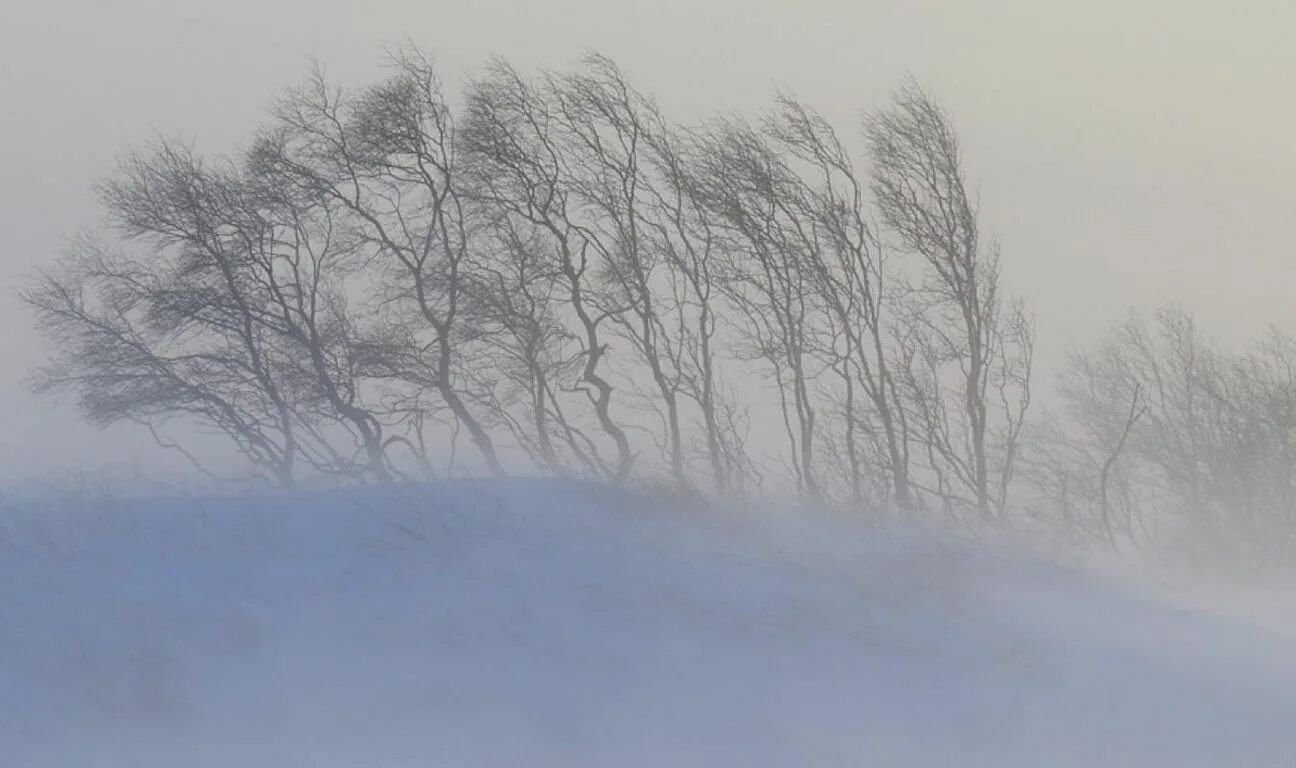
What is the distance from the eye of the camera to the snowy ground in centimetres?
1183

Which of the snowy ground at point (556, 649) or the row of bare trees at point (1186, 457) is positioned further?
the row of bare trees at point (1186, 457)

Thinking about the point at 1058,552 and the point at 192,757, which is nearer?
the point at 192,757

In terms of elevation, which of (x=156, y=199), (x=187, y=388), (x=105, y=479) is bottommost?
(x=105, y=479)

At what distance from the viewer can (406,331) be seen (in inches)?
1147

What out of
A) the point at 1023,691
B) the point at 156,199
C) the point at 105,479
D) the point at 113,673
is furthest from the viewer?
the point at 156,199

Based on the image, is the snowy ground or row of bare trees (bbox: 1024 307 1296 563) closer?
the snowy ground

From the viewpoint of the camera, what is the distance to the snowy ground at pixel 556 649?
38.8ft

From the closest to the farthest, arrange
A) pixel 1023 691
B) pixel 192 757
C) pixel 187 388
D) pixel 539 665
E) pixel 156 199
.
→ pixel 192 757
pixel 539 665
pixel 1023 691
pixel 156 199
pixel 187 388

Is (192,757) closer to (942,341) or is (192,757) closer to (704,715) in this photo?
(704,715)

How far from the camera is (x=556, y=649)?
43.3 ft

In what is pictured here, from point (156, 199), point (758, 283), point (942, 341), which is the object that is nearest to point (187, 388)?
→ point (156, 199)

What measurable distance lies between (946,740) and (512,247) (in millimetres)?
16750

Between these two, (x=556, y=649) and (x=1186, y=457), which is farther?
(x=1186, y=457)

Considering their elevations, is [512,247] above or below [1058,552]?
above
